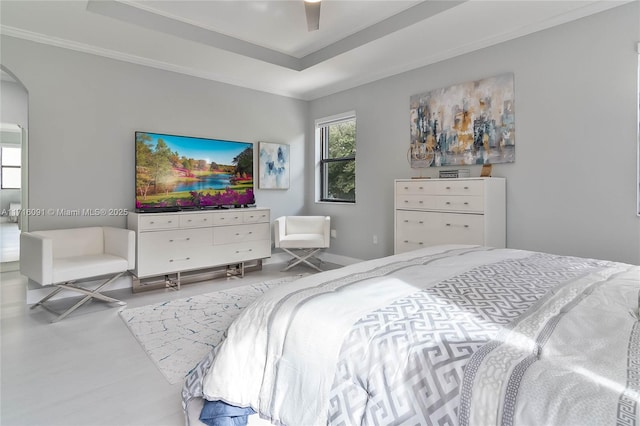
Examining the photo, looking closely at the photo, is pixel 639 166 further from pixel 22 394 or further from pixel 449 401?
pixel 22 394

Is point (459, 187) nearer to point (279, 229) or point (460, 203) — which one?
point (460, 203)

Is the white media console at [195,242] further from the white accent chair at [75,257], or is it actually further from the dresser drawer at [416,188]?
the dresser drawer at [416,188]

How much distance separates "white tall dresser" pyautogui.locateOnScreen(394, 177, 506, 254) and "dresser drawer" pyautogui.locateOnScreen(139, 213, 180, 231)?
2468 millimetres

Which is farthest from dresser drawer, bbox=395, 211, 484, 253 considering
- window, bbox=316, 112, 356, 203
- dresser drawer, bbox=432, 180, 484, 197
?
window, bbox=316, 112, 356, 203

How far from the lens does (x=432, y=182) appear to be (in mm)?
3578

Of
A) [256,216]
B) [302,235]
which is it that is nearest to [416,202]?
[302,235]

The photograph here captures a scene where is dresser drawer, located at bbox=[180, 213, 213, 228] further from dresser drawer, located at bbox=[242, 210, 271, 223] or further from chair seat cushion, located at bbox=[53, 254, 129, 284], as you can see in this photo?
chair seat cushion, located at bbox=[53, 254, 129, 284]

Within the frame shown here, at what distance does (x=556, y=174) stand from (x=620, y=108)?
640 millimetres

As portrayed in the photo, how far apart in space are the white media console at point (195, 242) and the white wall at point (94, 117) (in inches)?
20.7

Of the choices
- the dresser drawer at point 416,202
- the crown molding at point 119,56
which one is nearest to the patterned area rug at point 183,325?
the dresser drawer at point 416,202

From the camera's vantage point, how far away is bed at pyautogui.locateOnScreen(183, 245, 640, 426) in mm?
728

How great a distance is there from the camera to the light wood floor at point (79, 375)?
5.54 ft

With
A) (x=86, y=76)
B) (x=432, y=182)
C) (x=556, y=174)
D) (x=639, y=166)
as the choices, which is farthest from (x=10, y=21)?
(x=639, y=166)

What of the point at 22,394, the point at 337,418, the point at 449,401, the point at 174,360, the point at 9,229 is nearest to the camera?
the point at 449,401
